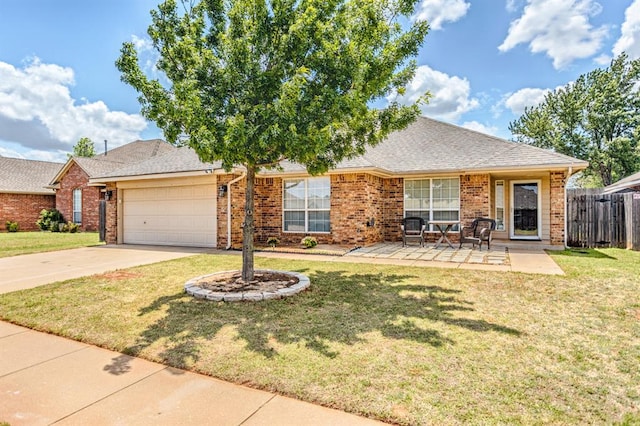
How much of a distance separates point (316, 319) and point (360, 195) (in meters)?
7.74

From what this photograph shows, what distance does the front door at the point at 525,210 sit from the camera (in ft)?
45.4

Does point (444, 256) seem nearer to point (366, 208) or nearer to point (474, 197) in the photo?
point (366, 208)

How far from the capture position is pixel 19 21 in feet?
38.1

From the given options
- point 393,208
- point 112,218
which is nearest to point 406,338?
point 393,208

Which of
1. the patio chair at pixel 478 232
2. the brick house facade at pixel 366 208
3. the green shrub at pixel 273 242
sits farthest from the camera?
the green shrub at pixel 273 242

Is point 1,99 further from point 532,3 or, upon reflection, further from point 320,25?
point 532,3

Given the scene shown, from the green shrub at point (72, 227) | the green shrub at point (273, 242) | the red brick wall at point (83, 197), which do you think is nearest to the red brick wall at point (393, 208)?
the green shrub at point (273, 242)

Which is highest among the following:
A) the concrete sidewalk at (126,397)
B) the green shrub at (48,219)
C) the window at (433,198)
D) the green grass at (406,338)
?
the window at (433,198)

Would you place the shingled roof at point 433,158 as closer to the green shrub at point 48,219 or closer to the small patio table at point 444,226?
the small patio table at point 444,226

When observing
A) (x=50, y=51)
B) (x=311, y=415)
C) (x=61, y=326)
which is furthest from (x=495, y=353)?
(x=50, y=51)

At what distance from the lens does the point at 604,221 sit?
12.0 metres

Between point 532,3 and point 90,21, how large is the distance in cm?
1482

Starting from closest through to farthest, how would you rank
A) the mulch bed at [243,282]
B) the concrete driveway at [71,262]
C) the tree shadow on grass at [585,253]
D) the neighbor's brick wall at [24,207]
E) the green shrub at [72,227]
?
1. the mulch bed at [243,282]
2. the concrete driveway at [71,262]
3. the tree shadow on grass at [585,253]
4. the green shrub at [72,227]
5. the neighbor's brick wall at [24,207]

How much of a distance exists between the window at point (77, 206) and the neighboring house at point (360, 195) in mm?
8720
